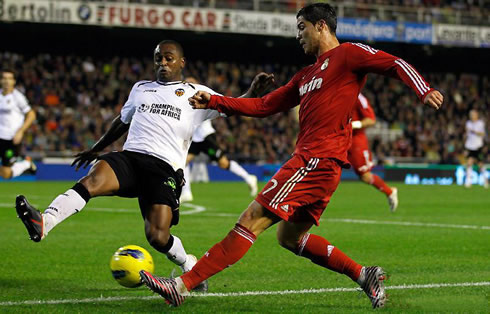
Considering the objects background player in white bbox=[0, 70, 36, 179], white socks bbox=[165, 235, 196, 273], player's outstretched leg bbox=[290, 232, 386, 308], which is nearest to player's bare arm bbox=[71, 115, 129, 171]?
white socks bbox=[165, 235, 196, 273]

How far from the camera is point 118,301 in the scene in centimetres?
566

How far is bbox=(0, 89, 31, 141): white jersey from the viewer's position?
659 inches

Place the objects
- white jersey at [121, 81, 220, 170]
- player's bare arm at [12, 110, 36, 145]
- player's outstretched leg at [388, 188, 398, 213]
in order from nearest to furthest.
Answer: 1. white jersey at [121, 81, 220, 170]
2. player's outstretched leg at [388, 188, 398, 213]
3. player's bare arm at [12, 110, 36, 145]

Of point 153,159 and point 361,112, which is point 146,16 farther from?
point 153,159

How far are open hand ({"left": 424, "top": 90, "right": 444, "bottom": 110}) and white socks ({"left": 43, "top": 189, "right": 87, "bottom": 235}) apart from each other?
8.26ft

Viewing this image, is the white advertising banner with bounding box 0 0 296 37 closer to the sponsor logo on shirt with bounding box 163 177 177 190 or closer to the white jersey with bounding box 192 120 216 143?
the white jersey with bounding box 192 120 216 143

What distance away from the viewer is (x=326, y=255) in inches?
222

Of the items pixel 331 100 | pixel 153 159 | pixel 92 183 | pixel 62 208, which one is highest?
pixel 331 100

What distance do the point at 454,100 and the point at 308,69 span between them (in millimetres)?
35262

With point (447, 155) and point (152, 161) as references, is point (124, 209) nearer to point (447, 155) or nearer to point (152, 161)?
point (152, 161)

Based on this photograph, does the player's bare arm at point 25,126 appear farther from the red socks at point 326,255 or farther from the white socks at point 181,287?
the white socks at point 181,287

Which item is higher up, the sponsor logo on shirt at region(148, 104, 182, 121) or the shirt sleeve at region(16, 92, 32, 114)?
the sponsor logo on shirt at region(148, 104, 182, 121)

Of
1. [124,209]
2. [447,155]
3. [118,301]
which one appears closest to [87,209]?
[124,209]

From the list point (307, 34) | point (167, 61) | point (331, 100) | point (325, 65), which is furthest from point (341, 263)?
point (167, 61)
